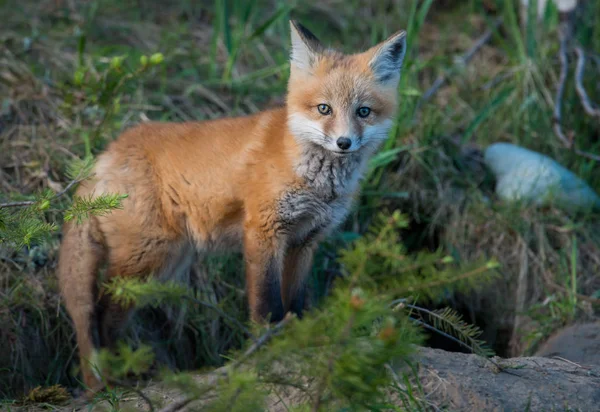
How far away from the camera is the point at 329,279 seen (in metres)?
4.21

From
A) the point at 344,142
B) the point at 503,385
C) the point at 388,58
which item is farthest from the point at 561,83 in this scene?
the point at 503,385

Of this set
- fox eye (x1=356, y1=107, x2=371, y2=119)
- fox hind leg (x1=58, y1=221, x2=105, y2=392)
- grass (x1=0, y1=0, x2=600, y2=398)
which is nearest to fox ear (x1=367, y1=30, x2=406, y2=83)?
fox eye (x1=356, y1=107, x2=371, y2=119)

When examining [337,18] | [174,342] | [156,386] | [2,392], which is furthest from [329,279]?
[337,18]

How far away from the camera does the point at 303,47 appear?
310cm

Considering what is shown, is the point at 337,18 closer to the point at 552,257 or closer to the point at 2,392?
the point at 552,257

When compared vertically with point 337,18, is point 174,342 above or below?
below

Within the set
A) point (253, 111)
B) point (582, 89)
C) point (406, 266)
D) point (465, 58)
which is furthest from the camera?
point (465, 58)

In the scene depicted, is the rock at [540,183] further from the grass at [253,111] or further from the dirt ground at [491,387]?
the dirt ground at [491,387]

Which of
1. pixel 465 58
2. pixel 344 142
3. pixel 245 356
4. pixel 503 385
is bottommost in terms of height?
pixel 503 385

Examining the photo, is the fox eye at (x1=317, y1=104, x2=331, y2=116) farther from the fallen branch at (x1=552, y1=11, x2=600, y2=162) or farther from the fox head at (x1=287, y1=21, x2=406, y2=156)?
the fallen branch at (x1=552, y1=11, x2=600, y2=162)

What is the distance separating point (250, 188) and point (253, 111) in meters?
1.73

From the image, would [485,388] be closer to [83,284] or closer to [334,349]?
[334,349]

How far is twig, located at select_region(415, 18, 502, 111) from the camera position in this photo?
5080 millimetres

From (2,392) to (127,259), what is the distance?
36.1 inches
